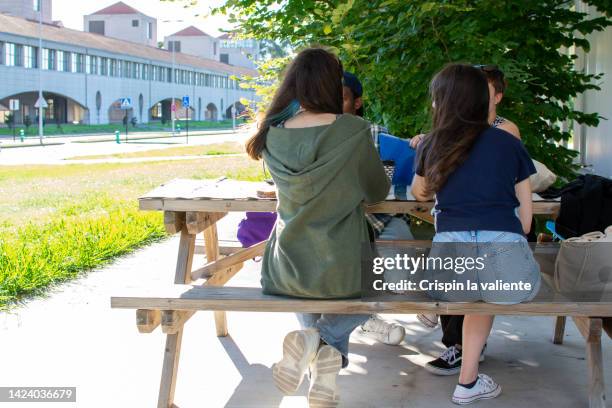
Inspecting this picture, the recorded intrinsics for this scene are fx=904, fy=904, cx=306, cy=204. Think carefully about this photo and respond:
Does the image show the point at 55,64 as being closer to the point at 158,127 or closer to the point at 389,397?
the point at 158,127

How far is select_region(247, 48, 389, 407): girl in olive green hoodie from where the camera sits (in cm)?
374

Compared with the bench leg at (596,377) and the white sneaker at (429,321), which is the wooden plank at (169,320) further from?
the white sneaker at (429,321)

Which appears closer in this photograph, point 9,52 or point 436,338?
point 436,338

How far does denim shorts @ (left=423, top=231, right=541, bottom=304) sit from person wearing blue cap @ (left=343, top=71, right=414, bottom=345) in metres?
1.05

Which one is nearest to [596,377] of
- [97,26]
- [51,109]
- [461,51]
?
[461,51]

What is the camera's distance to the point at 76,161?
1211 inches

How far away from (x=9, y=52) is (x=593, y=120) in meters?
61.3

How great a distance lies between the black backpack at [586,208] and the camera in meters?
4.34

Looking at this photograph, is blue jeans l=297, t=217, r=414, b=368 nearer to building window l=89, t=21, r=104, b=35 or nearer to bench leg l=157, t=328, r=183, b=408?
bench leg l=157, t=328, r=183, b=408

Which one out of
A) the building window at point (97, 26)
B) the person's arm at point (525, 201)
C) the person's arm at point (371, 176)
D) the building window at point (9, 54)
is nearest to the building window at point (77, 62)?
the building window at point (9, 54)

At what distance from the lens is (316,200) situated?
3.74m

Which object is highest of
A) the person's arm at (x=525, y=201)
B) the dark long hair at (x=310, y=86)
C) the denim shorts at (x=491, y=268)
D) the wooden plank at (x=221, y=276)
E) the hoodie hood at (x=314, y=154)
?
the dark long hair at (x=310, y=86)

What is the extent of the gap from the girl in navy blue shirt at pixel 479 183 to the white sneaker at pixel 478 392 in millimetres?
533

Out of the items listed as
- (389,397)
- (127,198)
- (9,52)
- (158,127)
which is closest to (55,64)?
(9,52)
